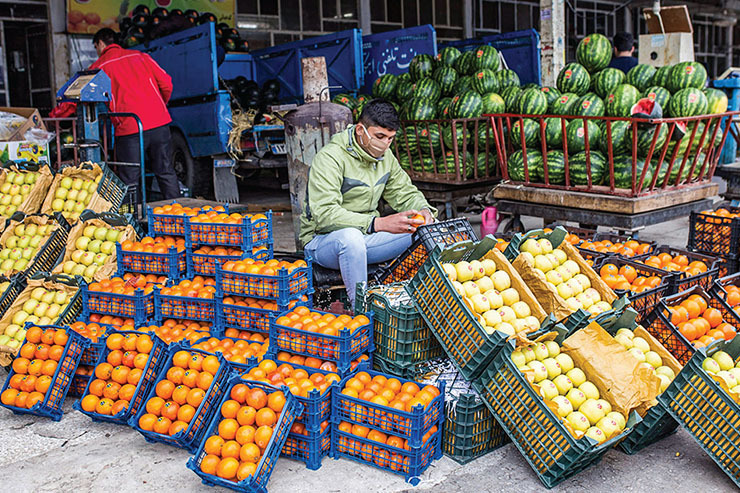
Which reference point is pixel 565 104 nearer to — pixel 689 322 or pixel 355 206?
pixel 355 206

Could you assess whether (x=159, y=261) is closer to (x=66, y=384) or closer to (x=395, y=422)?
(x=66, y=384)

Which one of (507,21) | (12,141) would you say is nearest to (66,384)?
(12,141)

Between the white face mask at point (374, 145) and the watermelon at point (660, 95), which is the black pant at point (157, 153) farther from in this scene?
the watermelon at point (660, 95)

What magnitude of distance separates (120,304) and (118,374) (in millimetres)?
745

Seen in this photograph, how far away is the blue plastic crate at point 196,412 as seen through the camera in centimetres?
324

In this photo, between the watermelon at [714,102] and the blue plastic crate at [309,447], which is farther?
the watermelon at [714,102]

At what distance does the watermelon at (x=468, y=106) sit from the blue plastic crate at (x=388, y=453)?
4.41 m

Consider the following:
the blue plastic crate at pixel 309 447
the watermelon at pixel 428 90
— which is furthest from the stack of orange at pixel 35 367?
the watermelon at pixel 428 90

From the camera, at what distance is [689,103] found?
595 cm

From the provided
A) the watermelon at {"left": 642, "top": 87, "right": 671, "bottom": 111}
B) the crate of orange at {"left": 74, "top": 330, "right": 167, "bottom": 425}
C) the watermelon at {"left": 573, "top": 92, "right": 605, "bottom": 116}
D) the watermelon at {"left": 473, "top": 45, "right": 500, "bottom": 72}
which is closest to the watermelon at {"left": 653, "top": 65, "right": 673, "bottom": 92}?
the watermelon at {"left": 642, "top": 87, "right": 671, "bottom": 111}

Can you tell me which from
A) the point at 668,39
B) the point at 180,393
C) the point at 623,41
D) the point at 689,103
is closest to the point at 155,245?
the point at 180,393

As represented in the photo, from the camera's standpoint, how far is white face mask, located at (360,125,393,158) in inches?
174

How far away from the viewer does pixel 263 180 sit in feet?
36.5

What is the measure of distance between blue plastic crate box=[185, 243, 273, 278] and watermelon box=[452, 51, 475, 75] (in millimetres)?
4221
